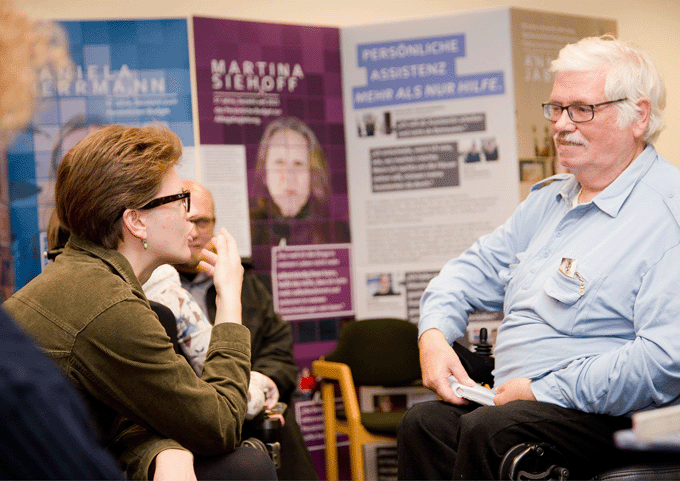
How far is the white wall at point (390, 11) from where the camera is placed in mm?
3998

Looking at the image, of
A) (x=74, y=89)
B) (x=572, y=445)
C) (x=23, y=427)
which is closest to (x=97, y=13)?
(x=74, y=89)

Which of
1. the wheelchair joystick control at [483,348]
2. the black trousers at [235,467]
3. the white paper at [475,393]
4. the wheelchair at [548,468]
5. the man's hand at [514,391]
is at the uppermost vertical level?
the wheelchair joystick control at [483,348]

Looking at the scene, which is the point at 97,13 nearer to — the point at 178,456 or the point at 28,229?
the point at 28,229

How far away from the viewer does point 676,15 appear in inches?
190

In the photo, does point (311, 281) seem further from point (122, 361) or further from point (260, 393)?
point (122, 361)

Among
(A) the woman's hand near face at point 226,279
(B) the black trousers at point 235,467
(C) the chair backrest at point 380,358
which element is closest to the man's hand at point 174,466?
(B) the black trousers at point 235,467

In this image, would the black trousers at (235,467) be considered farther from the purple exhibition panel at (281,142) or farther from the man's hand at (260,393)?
the purple exhibition panel at (281,142)

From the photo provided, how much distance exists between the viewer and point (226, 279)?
1.85 m

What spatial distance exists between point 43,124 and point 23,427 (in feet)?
10.8

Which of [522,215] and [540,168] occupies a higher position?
[540,168]

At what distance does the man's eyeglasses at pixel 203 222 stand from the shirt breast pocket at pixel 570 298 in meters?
1.65

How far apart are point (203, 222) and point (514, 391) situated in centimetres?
168

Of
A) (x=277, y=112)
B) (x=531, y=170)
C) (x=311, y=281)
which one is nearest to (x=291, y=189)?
(x=277, y=112)

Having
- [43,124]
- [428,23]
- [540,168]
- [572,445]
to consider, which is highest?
[428,23]
